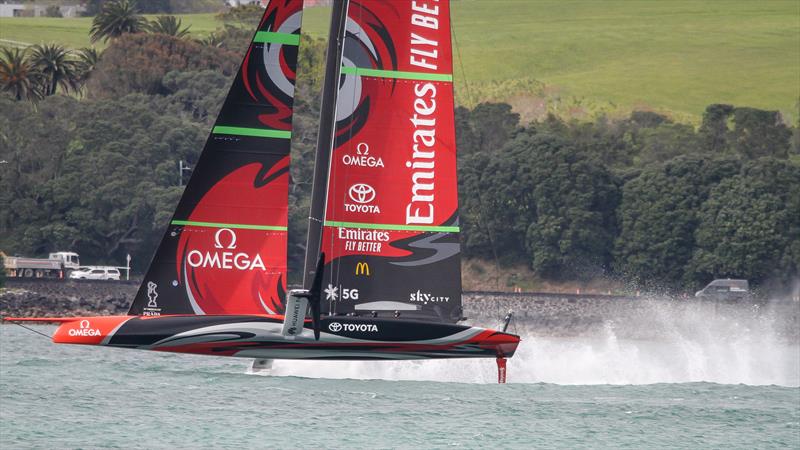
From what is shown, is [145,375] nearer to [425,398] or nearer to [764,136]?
[425,398]

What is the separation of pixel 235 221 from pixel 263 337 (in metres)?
2.53

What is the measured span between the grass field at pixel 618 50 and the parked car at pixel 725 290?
4973 cm

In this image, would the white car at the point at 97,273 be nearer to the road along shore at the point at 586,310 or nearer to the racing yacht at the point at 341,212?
the road along shore at the point at 586,310

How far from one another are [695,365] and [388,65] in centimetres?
1620

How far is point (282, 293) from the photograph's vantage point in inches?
1262

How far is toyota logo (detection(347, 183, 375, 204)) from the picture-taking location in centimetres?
3244

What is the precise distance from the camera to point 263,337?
101 feet

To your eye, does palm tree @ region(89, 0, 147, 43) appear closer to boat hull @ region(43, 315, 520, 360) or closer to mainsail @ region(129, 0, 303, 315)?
mainsail @ region(129, 0, 303, 315)

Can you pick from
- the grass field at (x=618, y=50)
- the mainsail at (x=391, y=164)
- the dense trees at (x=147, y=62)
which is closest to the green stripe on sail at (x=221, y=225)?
the mainsail at (x=391, y=164)

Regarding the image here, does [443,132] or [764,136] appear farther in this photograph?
[764,136]

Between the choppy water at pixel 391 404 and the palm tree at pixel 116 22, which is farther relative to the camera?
the palm tree at pixel 116 22

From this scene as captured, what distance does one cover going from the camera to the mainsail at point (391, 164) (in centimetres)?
3234

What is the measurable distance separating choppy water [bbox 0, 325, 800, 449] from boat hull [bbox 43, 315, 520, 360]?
1.15 meters

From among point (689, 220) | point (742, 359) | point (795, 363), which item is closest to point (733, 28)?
point (689, 220)
